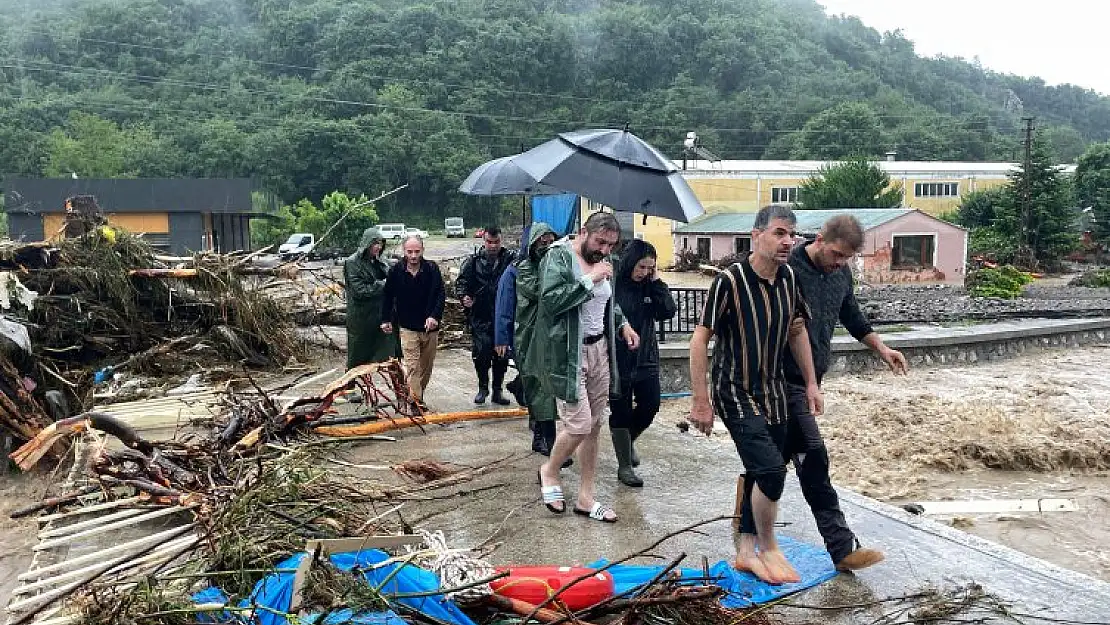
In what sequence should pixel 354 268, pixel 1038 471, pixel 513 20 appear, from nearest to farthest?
1. pixel 354 268
2. pixel 1038 471
3. pixel 513 20

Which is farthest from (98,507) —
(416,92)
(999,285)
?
(416,92)

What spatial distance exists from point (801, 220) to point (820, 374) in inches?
1341

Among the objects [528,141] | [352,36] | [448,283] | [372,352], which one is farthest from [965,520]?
[352,36]

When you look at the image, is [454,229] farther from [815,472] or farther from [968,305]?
[815,472]

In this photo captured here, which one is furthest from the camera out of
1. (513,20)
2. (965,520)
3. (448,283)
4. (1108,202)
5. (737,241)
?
(513,20)

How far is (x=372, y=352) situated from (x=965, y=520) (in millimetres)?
5393

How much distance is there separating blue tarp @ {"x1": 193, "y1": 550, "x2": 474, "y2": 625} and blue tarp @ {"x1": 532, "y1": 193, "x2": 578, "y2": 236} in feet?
19.4

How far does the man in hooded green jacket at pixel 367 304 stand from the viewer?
7879 mm

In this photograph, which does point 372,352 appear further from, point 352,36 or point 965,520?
point 352,36

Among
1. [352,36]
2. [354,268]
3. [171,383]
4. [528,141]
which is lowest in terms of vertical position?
[171,383]

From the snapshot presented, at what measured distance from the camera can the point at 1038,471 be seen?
8570 millimetres

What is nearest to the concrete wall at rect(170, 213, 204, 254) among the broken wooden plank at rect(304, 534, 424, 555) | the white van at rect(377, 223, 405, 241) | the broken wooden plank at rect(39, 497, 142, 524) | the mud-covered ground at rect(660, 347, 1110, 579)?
the white van at rect(377, 223, 405, 241)

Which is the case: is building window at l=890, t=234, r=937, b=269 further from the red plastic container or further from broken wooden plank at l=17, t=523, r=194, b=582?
broken wooden plank at l=17, t=523, r=194, b=582

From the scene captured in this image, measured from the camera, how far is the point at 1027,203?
41062 millimetres
